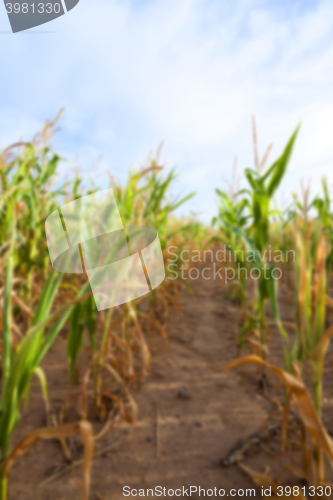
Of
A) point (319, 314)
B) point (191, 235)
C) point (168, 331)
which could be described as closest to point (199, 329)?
point (168, 331)

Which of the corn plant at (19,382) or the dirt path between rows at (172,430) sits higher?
the corn plant at (19,382)

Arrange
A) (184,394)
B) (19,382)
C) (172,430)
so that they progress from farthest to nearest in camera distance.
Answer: (184,394)
(172,430)
(19,382)

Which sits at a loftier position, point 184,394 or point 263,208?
point 263,208

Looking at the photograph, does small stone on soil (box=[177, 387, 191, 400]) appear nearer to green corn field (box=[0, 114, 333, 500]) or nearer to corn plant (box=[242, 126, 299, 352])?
green corn field (box=[0, 114, 333, 500])

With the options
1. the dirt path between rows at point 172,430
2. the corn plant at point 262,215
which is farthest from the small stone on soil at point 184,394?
the corn plant at point 262,215

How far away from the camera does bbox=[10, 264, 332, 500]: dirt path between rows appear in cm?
101

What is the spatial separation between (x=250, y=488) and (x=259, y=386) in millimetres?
572

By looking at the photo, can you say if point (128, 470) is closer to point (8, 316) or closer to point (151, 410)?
point (151, 410)

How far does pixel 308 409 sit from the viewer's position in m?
0.60

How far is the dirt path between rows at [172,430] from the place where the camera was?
3.33 feet

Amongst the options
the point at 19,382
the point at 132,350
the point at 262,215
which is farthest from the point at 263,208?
the point at 19,382

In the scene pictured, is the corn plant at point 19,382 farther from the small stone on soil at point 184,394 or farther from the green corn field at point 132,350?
the small stone on soil at point 184,394

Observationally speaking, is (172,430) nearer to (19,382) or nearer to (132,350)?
(132,350)

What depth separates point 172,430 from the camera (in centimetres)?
124
